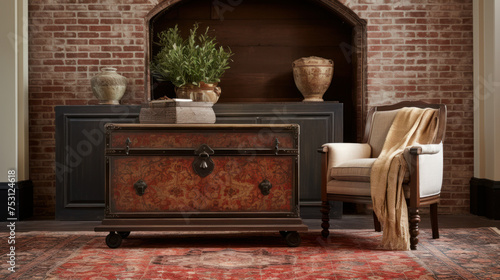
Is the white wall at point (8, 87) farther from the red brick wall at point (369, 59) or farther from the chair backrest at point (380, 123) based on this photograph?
the chair backrest at point (380, 123)

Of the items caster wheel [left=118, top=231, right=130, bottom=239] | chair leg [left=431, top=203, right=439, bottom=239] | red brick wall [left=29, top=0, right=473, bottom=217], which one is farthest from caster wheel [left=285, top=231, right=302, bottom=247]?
red brick wall [left=29, top=0, right=473, bottom=217]

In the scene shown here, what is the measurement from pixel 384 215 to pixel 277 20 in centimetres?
275

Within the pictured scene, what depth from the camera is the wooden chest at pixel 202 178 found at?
3.52 m

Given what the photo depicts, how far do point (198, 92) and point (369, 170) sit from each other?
5.72ft

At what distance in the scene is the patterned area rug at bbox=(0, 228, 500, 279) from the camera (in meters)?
2.83

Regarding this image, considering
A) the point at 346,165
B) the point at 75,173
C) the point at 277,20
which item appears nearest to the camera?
the point at 346,165

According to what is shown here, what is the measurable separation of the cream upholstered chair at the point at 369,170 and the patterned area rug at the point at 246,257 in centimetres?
28

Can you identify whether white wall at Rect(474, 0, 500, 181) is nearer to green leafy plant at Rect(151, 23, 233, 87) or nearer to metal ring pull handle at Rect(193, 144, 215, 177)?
green leafy plant at Rect(151, 23, 233, 87)

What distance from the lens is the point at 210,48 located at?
16.4 feet

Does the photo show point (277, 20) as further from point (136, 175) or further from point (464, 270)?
point (464, 270)

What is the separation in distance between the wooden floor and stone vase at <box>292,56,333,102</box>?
45.4 inches

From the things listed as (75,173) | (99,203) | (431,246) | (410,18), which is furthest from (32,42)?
(431,246)

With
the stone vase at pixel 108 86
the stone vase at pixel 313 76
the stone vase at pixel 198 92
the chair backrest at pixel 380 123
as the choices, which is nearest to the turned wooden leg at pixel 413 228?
the chair backrest at pixel 380 123

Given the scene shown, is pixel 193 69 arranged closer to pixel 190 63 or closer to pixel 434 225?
pixel 190 63
